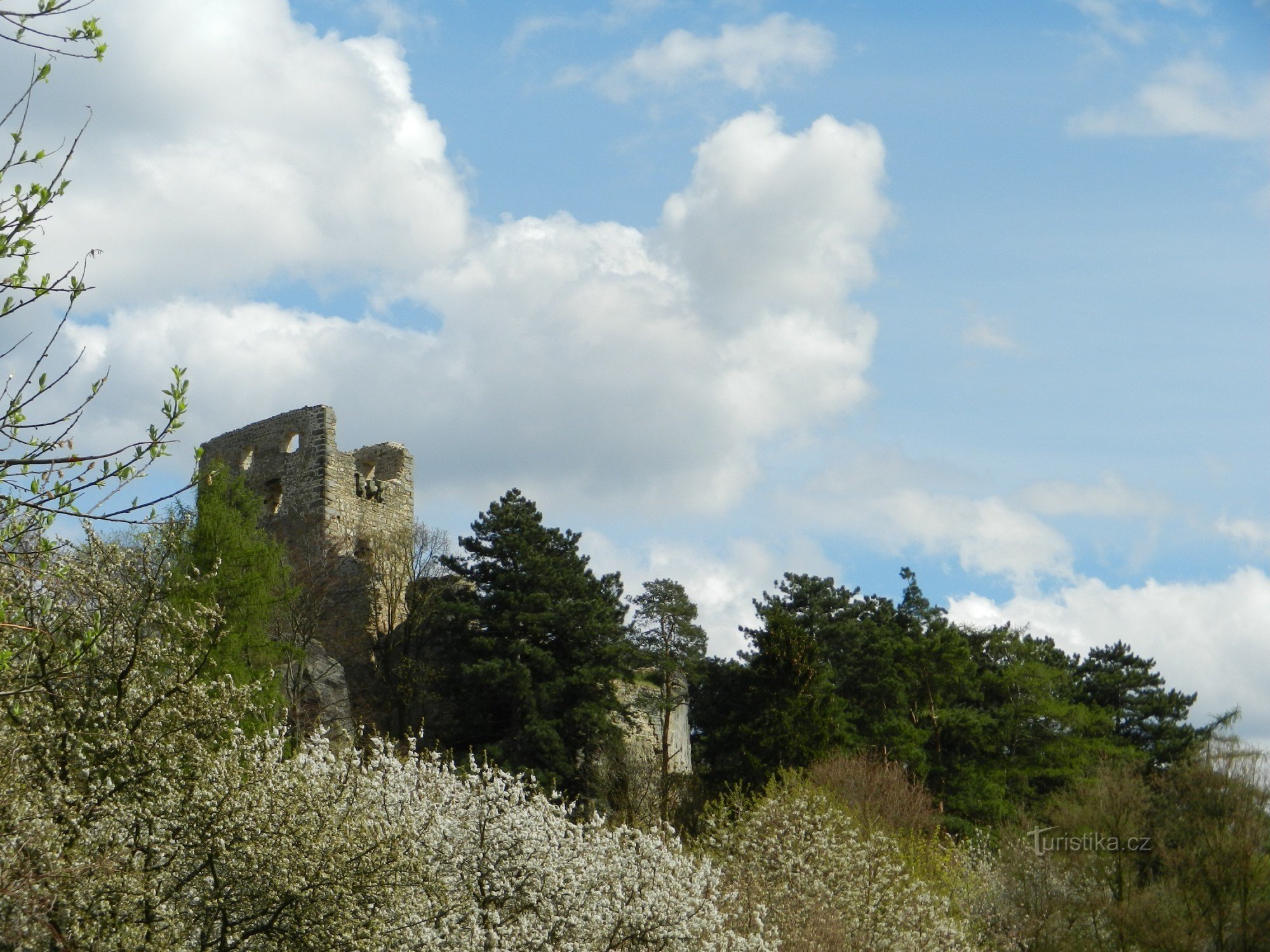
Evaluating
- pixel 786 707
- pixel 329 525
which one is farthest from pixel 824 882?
pixel 329 525

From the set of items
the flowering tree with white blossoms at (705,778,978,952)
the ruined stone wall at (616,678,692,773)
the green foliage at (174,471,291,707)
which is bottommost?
the flowering tree with white blossoms at (705,778,978,952)

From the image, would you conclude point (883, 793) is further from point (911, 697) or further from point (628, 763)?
point (911, 697)

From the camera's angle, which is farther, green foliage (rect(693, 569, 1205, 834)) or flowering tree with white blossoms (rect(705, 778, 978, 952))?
green foliage (rect(693, 569, 1205, 834))

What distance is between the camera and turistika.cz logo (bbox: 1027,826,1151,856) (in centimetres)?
2705

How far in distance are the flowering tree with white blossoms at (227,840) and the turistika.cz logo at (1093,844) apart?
49.8 ft

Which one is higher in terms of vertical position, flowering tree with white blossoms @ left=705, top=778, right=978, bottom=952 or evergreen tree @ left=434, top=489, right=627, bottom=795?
evergreen tree @ left=434, top=489, right=627, bottom=795

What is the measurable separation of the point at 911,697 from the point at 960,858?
30.6 ft

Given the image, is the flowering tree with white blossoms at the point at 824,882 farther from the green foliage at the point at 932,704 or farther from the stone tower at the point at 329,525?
the stone tower at the point at 329,525

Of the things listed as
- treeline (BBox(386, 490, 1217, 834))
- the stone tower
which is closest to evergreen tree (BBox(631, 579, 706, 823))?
treeline (BBox(386, 490, 1217, 834))

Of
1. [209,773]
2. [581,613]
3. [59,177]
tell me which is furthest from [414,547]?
[59,177]

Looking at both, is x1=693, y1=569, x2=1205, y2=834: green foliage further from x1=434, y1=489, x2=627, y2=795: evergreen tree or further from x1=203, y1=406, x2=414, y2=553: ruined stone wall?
x1=203, y1=406, x2=414, y2=553: ruined stone wall

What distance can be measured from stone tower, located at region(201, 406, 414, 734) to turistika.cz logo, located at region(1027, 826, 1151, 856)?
16.0m

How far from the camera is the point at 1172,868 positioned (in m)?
26.5

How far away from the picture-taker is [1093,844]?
27.3 meters
